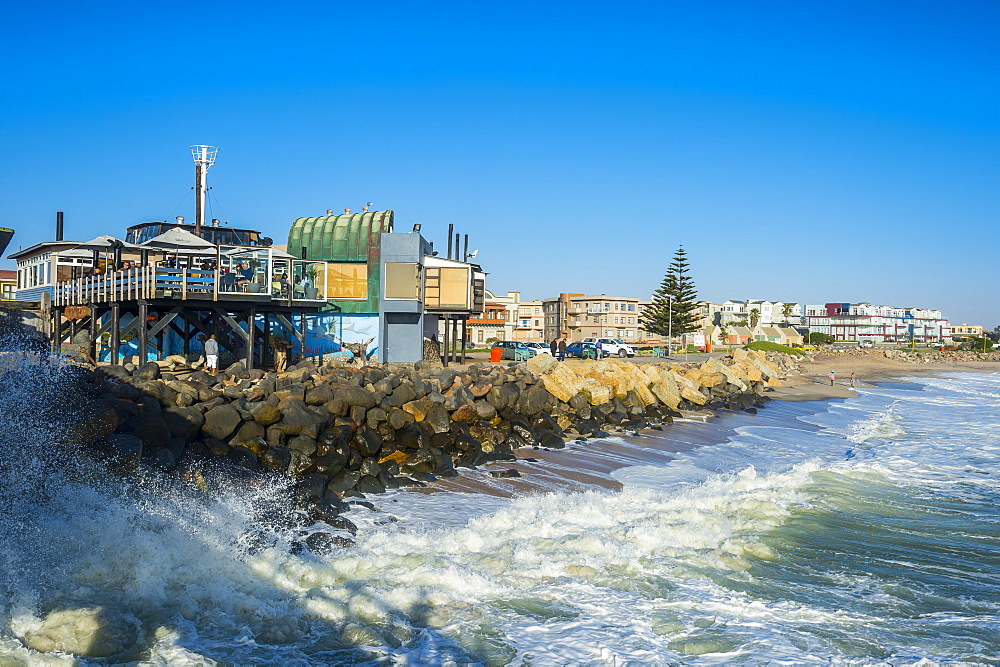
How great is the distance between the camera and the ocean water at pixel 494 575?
657cm

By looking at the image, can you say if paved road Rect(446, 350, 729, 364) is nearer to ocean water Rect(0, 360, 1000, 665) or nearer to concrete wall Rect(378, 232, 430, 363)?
concrete wall Rect(378, 232, 430, 363)

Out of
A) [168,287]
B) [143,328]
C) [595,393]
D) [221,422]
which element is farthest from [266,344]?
[221,422]

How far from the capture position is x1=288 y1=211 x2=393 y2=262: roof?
27.3m

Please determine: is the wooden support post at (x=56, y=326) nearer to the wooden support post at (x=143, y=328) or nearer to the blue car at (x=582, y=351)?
the wooden support post at (x=143, y=328)

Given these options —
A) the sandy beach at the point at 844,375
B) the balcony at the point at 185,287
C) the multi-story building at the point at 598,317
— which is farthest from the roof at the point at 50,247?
the multi-story building at the point at 598,317

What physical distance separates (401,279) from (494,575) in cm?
1985

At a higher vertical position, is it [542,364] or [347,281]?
[347,281]

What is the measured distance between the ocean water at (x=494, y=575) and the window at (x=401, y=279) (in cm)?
1599

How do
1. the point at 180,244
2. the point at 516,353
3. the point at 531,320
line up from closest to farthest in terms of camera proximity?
the point at 180,244 → the point at 516,353 → the point at 531,320

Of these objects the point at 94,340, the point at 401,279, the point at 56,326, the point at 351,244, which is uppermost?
the point at 351,244

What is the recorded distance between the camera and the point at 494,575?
824cm

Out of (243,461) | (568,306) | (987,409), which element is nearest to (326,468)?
(243,461)

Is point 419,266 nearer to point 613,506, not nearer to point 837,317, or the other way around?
point 613,506

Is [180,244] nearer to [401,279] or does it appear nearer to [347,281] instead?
[347,281]
